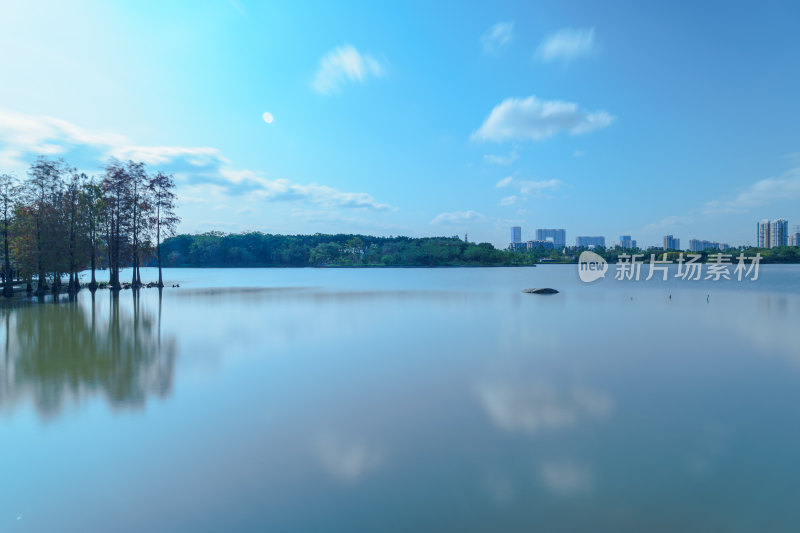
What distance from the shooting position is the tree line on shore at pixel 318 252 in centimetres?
12606

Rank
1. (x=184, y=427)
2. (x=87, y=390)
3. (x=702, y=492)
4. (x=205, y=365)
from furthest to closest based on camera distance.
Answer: (x=205, y=365) → (x=87, y=390) → (x=184, y=427) → (x=702, y=492)

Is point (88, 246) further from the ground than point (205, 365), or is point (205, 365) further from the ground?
point (88, 246)

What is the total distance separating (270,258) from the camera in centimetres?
13475

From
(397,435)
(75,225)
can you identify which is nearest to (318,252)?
(75,225)

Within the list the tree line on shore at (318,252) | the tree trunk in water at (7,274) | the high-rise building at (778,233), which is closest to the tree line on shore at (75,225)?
the tree trunk in water at (7,274)

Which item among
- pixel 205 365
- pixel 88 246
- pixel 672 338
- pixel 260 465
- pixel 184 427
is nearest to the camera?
pixel 260 465

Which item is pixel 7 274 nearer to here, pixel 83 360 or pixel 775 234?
pixel 83 360

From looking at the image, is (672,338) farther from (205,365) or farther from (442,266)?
(442,266)

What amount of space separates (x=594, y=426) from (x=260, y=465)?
476 cm

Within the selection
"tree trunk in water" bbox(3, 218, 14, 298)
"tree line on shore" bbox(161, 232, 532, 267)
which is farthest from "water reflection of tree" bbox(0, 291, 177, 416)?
"tree line on shore" bbox(161, 232, 532, 267)

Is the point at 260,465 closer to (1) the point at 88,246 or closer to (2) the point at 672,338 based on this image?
(2) the point at 672,338

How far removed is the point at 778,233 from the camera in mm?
141875

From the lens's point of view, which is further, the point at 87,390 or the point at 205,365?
the point at 205,365

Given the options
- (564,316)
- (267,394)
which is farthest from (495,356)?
(564,316)
